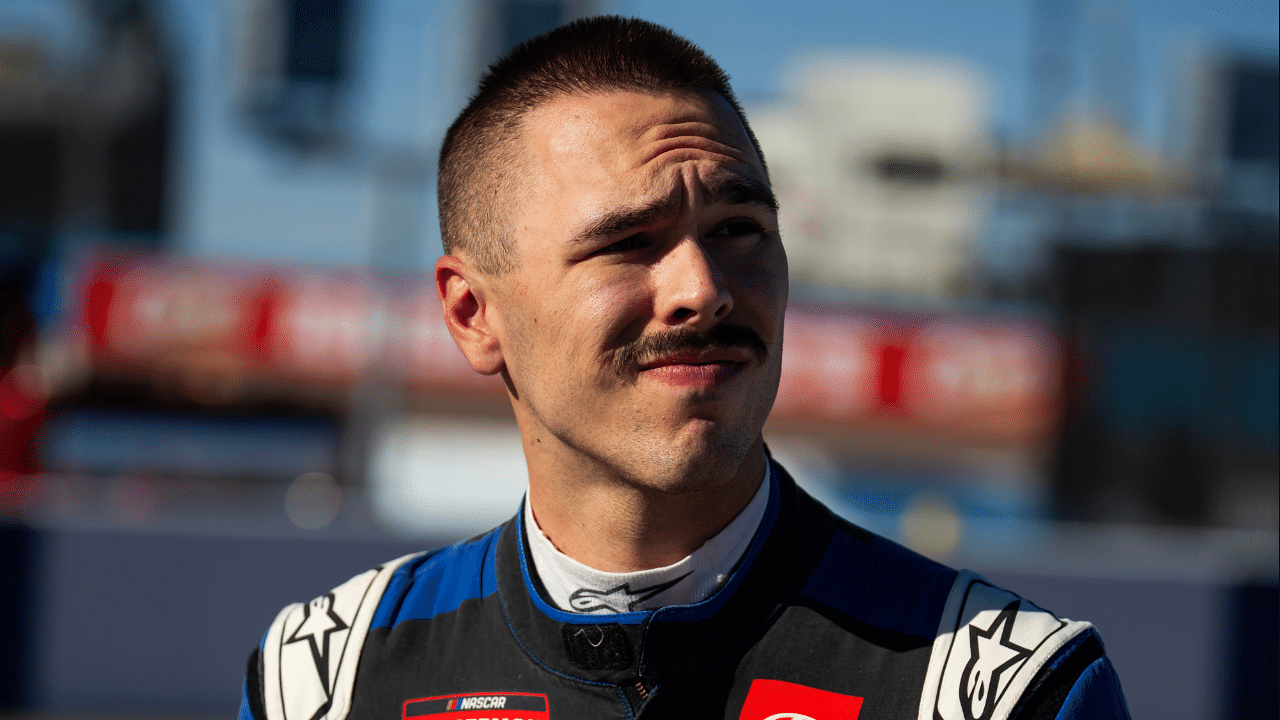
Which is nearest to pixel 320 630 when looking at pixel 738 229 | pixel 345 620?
pixel 345 620

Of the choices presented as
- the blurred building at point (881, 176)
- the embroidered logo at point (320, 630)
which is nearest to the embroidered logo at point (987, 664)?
the embroidered logo at point (320, 630)

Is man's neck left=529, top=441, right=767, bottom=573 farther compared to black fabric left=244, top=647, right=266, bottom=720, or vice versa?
black fabric left=244, top=647, right=266, bottom=720

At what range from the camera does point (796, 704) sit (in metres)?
1.45

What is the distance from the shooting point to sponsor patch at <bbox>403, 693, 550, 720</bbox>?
1.55m

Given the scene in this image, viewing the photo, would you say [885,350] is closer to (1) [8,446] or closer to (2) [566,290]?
(1) [8,446]

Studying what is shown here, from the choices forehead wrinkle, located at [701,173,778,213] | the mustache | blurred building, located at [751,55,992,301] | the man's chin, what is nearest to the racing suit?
the man's chin

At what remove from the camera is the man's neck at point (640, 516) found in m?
1.54

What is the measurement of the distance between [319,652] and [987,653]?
0.95 m

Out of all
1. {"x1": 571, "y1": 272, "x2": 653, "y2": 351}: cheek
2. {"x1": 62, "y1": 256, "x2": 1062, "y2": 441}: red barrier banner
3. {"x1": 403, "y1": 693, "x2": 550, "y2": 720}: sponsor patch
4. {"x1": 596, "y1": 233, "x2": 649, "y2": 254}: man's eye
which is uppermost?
{"x1": 596, "y1": 233, "x2": 649, "y2": 254}: man's eye

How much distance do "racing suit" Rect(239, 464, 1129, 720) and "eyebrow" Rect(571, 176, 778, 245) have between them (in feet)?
1.42

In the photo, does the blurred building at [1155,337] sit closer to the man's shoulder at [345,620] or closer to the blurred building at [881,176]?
the blurred building at [881,176]

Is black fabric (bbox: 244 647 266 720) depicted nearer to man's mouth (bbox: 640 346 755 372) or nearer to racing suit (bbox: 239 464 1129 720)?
racing suit (bbox: 239 464 1129 720)

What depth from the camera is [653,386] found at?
57.4 inches

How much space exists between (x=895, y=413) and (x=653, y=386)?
1457 centimetres
